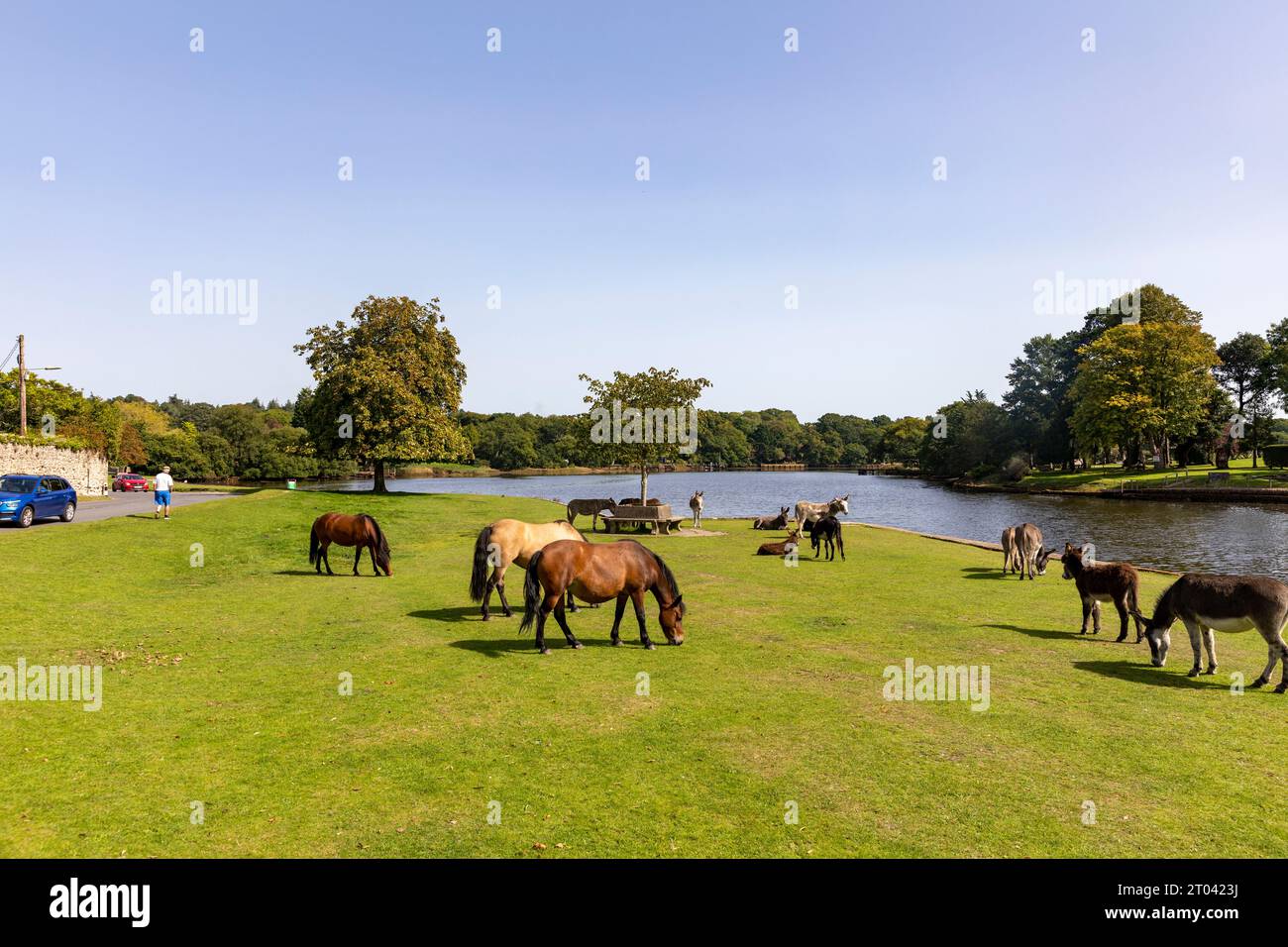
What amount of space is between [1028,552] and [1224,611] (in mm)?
11761

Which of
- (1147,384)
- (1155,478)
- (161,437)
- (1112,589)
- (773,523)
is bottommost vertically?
(773,523)

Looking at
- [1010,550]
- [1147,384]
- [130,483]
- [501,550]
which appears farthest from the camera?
[1147,384]

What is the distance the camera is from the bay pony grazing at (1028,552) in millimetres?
21656

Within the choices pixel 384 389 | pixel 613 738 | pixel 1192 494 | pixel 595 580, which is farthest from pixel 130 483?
pixel 1192 494

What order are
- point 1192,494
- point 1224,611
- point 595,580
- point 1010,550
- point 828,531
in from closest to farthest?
point 1224,611, point 595,580, point 1010,550, point 828,531, point 1192,494

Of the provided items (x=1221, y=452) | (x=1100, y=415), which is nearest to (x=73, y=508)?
(x=1100, y=415)

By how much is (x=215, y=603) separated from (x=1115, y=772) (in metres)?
17.6

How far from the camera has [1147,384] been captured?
8131 cm

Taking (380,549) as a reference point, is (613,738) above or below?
below

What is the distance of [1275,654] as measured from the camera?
10.4 m

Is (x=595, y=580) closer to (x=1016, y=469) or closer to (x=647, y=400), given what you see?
(x=647, y=400)

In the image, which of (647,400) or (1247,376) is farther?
(1247,376)

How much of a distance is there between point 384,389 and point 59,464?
22528mm

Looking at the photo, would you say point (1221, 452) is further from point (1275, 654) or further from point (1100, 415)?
point (1275, 654)
